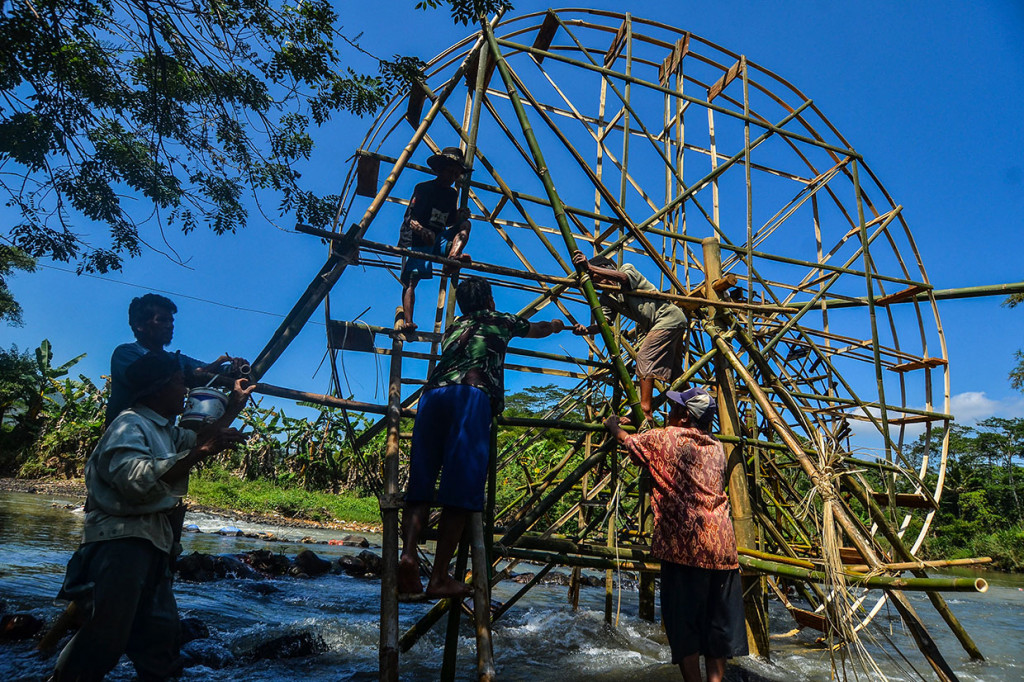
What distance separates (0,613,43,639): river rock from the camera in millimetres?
4516

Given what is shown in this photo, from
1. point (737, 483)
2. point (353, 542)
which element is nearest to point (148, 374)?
point (737, 483)

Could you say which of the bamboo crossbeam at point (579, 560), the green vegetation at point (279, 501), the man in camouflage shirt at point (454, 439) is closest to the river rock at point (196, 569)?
the bamboo crossbeam at point (579, 560)

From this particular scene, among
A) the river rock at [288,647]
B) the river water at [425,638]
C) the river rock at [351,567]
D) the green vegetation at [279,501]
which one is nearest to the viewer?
the river water at [425,638]

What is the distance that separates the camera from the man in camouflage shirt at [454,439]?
293 cm

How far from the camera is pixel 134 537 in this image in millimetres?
2529

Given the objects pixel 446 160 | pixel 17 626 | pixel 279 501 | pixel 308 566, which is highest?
pixel 446 160

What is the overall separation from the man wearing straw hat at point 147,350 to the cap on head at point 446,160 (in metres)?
2.31

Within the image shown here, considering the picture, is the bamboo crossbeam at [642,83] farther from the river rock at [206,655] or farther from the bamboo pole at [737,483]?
the river rock at [206,655]

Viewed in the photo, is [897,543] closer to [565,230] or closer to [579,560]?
[579,560]

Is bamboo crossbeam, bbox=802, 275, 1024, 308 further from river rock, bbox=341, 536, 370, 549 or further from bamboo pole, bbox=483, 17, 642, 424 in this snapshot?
river rock, bbox=341, 536, 370, 549

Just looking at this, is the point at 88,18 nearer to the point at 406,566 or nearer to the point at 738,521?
the point at 406,566

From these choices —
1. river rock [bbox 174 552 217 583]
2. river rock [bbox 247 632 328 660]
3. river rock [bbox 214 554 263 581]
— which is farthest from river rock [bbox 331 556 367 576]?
river rock [bbox 247 632 328 660]

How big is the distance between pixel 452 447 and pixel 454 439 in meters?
0.04

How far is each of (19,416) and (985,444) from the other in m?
47.6
